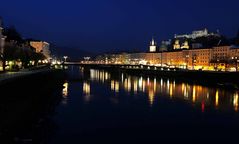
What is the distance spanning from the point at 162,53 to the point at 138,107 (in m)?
101

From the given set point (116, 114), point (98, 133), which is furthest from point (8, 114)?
point (116, 114)

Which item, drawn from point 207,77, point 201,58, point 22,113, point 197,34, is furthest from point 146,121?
point 197,34

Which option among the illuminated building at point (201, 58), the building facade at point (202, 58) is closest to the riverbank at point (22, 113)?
the building facade at point (202, 58)

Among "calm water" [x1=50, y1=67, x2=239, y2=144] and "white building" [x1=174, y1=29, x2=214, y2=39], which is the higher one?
"white building" [x1=174, y1=29, x2=214, y2=39]

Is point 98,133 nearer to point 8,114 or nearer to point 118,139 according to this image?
point 118,139

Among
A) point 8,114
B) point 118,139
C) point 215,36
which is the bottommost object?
point 118,139

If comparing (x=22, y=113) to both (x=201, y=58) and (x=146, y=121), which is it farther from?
(x=201, y=58)

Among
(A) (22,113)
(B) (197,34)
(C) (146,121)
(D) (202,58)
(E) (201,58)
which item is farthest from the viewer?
(B) (197,34)

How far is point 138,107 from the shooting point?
2888 centimetres

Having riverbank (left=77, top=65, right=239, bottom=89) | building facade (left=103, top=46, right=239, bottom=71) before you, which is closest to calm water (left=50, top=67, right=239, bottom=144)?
riverbank (left=77, top=65, right=239, bottom=89)

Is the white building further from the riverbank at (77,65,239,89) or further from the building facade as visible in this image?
the riverbank at (77,65,239,89)

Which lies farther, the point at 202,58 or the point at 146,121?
the point at 202,58

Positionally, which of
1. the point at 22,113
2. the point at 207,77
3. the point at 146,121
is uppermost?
the point at 22,113

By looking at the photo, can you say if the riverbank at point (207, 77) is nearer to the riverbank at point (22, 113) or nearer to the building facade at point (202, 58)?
the building facade at point (202, 58)
